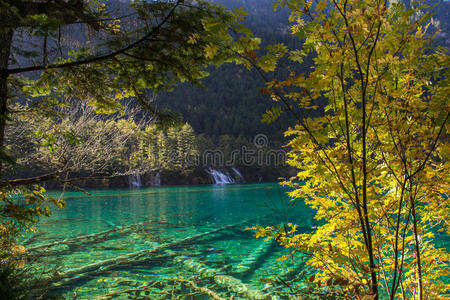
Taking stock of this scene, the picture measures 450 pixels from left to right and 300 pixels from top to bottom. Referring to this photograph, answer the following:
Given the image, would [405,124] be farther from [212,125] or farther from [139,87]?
[212,125]

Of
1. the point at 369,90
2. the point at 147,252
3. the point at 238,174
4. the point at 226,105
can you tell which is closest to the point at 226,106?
the point at 226,105

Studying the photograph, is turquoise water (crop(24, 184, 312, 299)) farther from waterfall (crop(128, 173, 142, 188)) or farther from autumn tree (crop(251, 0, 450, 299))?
waterfall (crop(128, 173, 142, 188))

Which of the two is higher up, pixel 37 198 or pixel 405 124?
pixel 405 124

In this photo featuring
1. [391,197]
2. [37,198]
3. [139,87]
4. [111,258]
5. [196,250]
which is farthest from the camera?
[196,250]

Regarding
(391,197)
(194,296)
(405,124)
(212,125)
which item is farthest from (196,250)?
(212,125)

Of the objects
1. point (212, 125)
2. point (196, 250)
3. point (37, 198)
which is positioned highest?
point (212, 125)

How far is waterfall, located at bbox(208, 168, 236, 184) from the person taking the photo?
171 ft

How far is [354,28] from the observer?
4.91 feet

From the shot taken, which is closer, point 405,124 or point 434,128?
point 434,128

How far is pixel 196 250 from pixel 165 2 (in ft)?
22.8

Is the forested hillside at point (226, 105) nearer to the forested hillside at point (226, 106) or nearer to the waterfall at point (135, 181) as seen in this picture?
the forested hillside at point (226, 106)

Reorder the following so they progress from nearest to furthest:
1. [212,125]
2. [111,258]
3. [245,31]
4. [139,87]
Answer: [245,31] → [139,87] → [111,258] → [212,125]

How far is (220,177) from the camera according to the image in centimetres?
5338

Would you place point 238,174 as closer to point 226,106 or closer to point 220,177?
point 220,177
